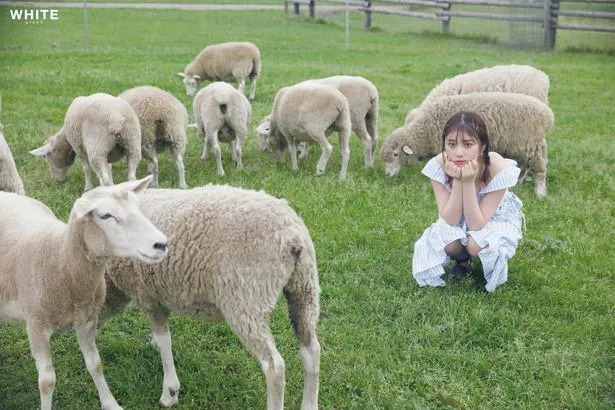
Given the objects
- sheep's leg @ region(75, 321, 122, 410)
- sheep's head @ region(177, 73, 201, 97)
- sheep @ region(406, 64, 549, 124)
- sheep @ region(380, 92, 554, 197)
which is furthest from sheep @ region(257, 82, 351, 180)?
sheep's head @ region(177, 73, 201, 97)

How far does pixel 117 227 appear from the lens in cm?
302

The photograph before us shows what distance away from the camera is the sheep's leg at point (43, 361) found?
3.25 m

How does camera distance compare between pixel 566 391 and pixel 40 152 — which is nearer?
pixel 566 391

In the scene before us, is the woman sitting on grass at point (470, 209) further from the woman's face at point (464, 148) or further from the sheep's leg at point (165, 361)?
the sheep's leg at point (165, 361)

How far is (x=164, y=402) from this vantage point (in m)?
3.57

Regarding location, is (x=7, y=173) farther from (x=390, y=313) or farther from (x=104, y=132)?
(x=390, y=313)

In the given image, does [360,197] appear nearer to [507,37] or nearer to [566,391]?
[566,391]

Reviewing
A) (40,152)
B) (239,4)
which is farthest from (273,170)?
(239,4)

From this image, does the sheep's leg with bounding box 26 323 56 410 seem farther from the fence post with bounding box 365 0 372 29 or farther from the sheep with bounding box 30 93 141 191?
the fence post with bounding box 365 0 372 29

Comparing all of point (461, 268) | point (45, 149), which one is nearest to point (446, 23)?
point (45, 149)

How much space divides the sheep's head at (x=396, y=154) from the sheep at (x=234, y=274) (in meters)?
4.32

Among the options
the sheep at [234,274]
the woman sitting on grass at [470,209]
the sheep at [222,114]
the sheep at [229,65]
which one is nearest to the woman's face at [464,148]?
the woman sitting on grass at [470,209]

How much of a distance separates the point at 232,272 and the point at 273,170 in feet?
14.5

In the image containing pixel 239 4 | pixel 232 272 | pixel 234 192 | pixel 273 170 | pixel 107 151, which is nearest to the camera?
pixel 232 272
